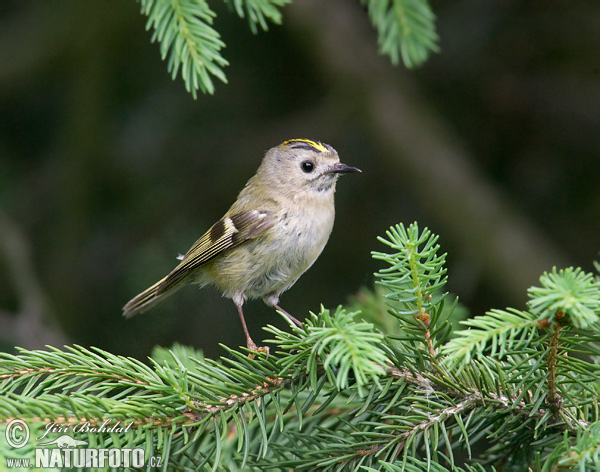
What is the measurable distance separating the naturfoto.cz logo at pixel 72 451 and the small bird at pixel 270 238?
0.87 metres

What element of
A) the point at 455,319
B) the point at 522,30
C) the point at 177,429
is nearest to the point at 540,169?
the point at 522,30

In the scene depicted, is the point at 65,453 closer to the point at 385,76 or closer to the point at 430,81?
the point at 385,76

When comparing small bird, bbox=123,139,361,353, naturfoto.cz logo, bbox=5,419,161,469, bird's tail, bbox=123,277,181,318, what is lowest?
naturfoto.cz logo, bbox=5,419,161,469

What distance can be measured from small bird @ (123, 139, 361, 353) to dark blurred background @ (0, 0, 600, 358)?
60 centimetres

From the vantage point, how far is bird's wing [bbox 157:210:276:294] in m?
1.99

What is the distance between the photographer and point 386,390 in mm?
1067

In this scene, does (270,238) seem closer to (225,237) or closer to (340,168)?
(225,237)

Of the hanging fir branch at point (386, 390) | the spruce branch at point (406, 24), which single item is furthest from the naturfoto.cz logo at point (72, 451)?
the spruce branch at point (406, 24)

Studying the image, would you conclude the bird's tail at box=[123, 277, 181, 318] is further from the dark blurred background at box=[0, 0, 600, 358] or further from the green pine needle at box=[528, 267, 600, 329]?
the green pine needle at box=[528, 267, 600, 329]

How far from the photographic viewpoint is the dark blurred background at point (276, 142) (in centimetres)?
259

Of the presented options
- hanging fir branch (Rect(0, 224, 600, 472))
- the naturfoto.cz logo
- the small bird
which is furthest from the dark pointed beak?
the naturfoto.cz logo

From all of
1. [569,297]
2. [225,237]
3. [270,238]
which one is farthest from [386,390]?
[225,237]

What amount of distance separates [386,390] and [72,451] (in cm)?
50

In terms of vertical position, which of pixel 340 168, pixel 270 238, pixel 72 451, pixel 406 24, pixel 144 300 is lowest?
pixel 72 451
